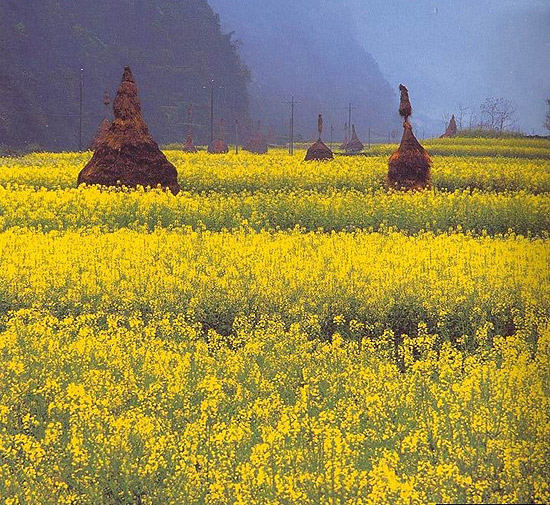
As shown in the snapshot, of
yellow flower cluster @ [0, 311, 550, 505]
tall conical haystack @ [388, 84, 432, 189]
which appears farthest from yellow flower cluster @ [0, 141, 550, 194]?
yellow flower cluster @ [0, 311, 550, 505]

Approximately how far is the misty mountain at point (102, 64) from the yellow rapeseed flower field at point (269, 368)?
44818mm

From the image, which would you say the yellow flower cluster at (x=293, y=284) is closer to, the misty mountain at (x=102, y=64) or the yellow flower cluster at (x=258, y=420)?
the yellow flower cluster at (x=258, y=420)

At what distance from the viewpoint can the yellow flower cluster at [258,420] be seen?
496 cm

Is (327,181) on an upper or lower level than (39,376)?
upper

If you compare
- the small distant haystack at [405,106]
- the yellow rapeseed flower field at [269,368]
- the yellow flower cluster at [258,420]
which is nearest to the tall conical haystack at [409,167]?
the small distant haystack at [405,106]

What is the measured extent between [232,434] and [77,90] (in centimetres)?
6081

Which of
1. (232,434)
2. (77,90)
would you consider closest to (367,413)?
(232,434)

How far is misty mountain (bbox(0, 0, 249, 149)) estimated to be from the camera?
56.6 meters

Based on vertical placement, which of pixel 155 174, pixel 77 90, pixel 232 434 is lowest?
pixel 232 434

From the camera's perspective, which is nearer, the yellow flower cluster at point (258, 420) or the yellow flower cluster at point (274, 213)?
the yellow flower cluster at point (258, 420)

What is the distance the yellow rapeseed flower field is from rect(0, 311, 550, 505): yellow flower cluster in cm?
2

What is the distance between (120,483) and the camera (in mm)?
5660

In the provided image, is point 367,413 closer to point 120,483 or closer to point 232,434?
point 232,434

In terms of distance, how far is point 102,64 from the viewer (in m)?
67.4
